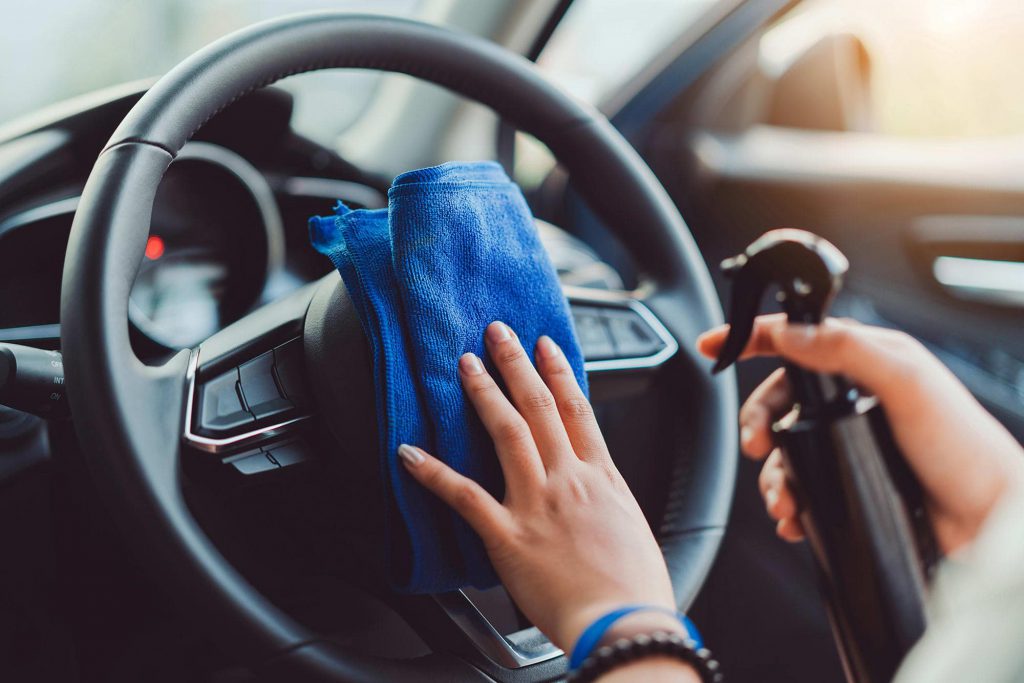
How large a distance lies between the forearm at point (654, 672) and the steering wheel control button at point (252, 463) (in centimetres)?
30

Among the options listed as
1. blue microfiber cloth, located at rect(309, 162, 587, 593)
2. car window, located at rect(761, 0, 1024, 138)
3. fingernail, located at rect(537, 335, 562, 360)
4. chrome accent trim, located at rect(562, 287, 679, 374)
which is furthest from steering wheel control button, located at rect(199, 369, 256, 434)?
car window, located at rect(761, 0, 1024, 138)

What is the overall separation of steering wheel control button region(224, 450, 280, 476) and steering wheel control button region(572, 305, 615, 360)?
312mm

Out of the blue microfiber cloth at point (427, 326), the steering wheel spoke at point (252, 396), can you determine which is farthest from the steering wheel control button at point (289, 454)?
the blue microfiber cloth at point (427, 326)

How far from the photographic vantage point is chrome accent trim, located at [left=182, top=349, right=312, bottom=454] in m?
0.59

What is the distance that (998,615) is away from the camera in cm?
35

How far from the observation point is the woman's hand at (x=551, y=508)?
0.52 meters

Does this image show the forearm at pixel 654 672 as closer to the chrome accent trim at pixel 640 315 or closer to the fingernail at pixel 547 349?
the fingernail at pixel 547 349

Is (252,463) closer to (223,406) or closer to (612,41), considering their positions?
(223,406)

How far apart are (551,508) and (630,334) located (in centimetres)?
34

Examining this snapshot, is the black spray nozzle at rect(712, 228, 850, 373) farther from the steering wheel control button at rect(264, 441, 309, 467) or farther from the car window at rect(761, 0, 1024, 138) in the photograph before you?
the car window at rect(761, 0, 1024, 138)

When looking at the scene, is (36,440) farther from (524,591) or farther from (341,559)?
(524,591)

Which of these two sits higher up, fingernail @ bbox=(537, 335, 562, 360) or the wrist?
fingernail @ bbox=(537, 335, 562, 360)

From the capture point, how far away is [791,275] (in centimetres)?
58

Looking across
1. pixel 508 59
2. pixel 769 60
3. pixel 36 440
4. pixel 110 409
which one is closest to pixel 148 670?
pixel 36 440
